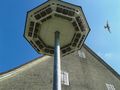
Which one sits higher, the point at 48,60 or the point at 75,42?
the point at 48,60

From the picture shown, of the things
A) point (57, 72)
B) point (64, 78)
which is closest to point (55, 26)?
point (57, 72)

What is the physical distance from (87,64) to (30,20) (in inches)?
691

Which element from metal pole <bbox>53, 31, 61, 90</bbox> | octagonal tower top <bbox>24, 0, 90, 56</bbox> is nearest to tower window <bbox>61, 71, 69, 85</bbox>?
octagonal tower top <bbox>24, 0, 90, 56</bbox>

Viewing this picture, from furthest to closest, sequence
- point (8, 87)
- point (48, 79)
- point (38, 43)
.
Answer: point (48, 79) → point (8, 87) → point (38, 43)

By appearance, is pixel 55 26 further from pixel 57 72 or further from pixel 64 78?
pixel 64 78

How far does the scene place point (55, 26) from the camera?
10766 millimetres

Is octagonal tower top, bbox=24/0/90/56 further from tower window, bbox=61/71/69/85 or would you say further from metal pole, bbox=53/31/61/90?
tower window, bbox=61/71/69/85

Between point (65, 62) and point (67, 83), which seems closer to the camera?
point (67, 83)

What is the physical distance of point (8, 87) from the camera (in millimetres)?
20188

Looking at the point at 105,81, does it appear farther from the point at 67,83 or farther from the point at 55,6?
the point at 55,6

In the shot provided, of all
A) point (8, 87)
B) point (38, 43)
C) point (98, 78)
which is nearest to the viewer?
point (38, 43)

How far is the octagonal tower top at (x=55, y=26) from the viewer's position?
10108 millimetres

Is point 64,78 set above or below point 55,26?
above

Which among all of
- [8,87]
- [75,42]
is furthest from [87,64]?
[75,42]
